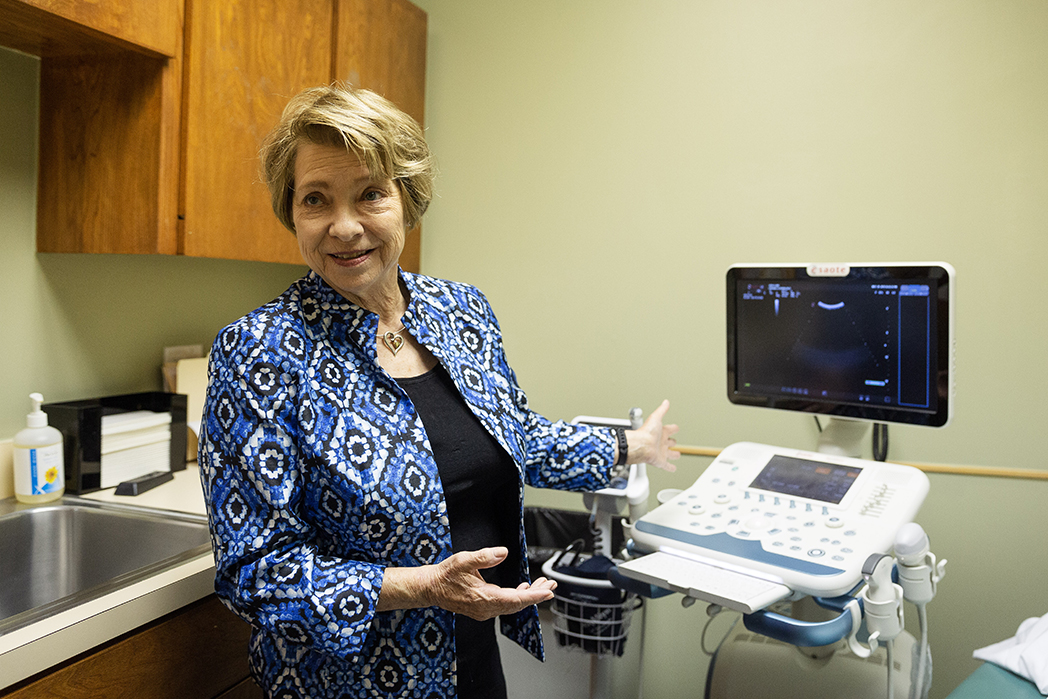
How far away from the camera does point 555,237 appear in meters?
2.42

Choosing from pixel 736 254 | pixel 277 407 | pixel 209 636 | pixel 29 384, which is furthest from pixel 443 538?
pixel 736 254

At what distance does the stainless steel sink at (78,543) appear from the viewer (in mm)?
1546

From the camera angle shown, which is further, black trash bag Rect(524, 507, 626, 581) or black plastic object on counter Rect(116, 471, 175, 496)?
black trash bag Rect(524, 507, 626, 581)

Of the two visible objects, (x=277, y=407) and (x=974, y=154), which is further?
(x=974, y=154)

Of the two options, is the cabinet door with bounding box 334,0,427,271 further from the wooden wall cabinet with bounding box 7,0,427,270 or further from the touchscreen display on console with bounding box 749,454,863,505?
the touchscreen display on console with bounding box 749,454,863,505

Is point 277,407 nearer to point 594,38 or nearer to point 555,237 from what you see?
point 555,237

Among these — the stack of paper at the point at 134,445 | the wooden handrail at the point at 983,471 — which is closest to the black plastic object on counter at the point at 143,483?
the stack of paper at the point at 134,445

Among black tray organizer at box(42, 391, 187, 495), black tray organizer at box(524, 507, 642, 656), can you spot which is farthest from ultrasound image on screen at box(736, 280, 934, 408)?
black tray organizer at box(42, 391, 187, 495)

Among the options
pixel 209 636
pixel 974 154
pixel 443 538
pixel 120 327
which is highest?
pixel 974 154

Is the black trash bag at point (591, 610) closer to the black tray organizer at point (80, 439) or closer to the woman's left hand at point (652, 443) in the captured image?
the woman's left hand at point (652, 443)

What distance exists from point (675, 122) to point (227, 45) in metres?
1.22

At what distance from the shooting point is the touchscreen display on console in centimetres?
150

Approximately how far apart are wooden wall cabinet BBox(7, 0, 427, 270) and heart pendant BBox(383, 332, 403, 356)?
64 centimetres

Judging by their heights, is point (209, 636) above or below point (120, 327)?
below
